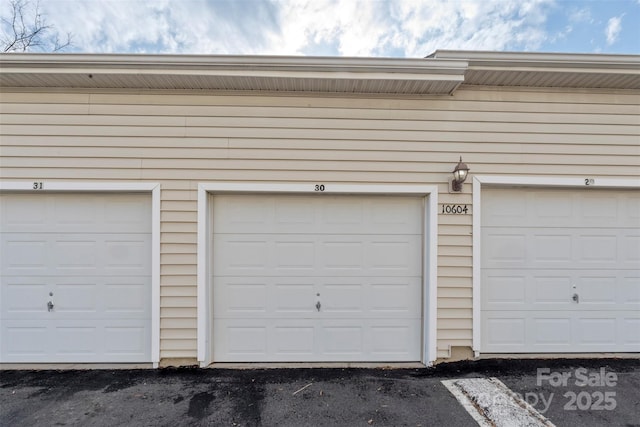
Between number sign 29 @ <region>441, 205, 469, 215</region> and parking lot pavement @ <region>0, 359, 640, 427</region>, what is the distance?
1758mm

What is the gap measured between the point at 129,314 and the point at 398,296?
3.21m

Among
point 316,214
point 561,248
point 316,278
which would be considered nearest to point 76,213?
point 316,214

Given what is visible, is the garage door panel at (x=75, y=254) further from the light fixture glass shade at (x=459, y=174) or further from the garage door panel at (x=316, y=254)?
the light fixture glass shade at (x=459, y=174)

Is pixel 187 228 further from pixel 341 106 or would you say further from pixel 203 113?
pixel 341 106

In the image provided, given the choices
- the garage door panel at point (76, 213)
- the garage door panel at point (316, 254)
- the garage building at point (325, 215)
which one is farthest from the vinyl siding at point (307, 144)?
the garage door panel at point (316, 254)

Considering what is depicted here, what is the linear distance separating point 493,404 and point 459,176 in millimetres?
2230

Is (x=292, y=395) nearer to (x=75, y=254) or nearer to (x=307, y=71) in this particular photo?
(x=75, y=254)

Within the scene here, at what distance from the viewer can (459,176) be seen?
3152mm

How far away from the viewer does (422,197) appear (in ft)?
11.1

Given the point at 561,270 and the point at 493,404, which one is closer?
the point at 493,404

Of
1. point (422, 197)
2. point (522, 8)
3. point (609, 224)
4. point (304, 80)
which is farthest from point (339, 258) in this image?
point (522, 8)
